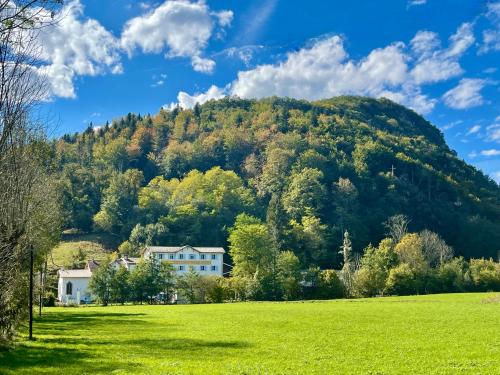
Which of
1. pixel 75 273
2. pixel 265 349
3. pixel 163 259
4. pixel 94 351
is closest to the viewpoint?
pixel 94 351

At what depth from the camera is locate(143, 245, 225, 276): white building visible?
115062 mm

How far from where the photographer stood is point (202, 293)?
82.1 m

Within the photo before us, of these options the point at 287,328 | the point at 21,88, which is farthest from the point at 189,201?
the point at 21,88

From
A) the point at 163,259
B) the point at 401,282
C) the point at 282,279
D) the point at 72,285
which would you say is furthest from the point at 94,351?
the point at 163,259

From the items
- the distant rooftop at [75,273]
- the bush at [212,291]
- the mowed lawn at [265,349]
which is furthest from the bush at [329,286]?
the mowed lawn at [265,349]

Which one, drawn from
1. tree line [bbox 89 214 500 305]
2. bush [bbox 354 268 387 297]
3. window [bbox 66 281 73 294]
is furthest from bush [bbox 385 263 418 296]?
window [bbox 66 281 73 294]

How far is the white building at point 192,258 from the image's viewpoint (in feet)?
378

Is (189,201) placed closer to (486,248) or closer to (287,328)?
(486,248)

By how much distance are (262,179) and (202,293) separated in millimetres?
96614

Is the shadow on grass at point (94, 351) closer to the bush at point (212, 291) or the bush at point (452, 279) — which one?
the bush at point (212, 291)

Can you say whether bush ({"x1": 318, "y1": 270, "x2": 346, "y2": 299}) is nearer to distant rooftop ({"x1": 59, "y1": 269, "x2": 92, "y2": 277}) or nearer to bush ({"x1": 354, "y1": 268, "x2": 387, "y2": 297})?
bush ({"x1": 354, "y1": 268, "x2": 387, "y2": 297})

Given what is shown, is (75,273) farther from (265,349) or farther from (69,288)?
(265,349)

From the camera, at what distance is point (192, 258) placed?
385 feet

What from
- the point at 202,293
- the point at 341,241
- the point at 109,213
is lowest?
the point at 202,293
